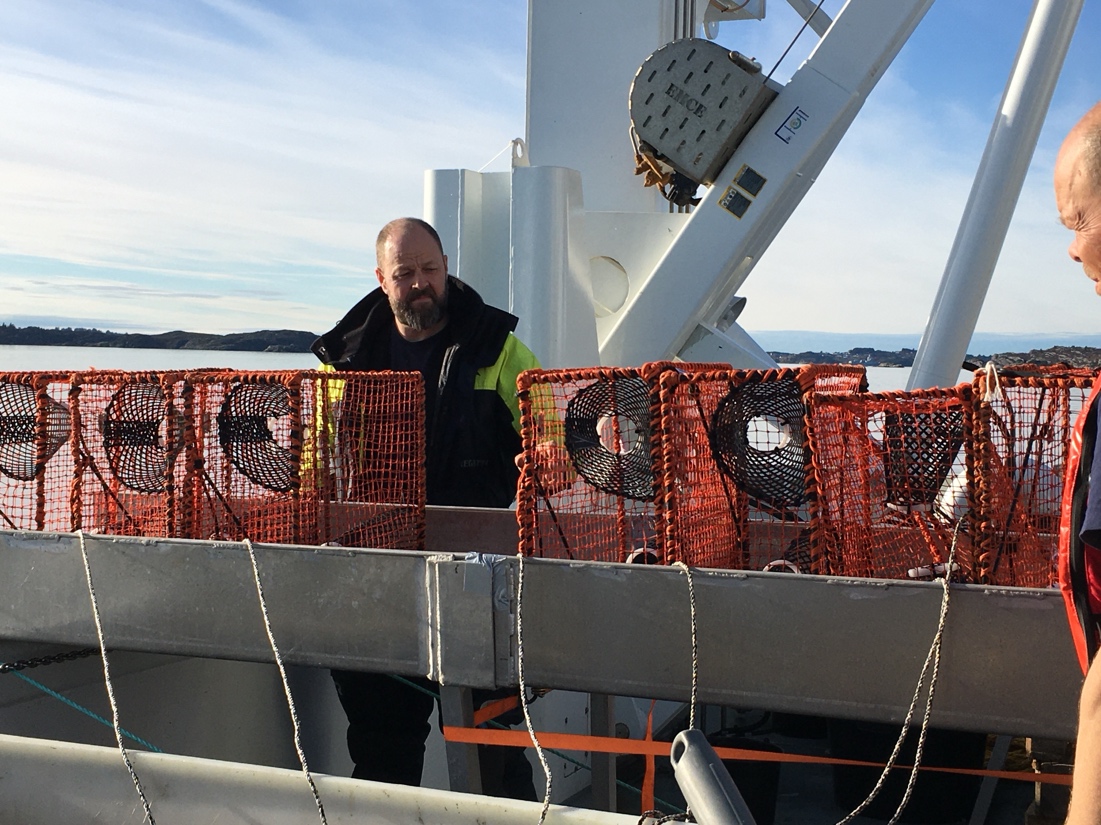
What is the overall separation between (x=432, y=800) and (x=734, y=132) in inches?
169

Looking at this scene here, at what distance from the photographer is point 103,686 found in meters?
4.37

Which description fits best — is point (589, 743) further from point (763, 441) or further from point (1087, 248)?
point (1087, 248)

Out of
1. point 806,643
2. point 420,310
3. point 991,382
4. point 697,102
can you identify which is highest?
point 697,102

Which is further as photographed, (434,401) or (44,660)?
(434,401)

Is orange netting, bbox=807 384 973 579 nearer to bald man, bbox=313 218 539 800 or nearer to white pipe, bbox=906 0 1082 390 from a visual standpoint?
bald man, bbox=313 218 539 800

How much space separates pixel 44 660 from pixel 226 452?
1157 millimetres

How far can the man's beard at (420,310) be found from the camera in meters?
4.18

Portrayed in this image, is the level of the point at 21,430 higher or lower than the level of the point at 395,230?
lower

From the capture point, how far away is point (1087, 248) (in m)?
1.42

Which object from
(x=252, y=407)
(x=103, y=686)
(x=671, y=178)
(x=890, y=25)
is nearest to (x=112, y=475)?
(x=252, y=407)

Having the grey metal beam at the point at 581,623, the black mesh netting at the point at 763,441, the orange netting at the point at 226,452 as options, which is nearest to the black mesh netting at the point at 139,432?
the orange netting at the point at 226,452

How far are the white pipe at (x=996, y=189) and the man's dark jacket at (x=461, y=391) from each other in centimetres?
240

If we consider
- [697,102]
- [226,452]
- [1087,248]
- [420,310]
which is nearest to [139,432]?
[226,452]

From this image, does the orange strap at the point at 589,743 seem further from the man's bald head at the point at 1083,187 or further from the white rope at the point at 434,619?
the man's bald head at the point at 1083,187
